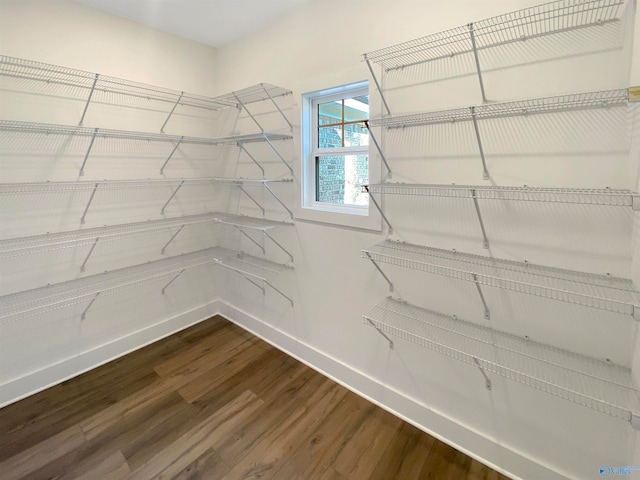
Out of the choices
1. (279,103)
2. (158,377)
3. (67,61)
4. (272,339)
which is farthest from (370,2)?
(158,377)

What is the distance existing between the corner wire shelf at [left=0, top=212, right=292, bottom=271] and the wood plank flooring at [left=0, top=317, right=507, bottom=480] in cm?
92

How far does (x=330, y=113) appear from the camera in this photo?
7.24ft

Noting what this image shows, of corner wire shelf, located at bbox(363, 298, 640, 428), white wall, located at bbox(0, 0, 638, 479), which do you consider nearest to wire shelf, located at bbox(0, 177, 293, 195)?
white wall, located at bbox(0, 0, 638, 479)

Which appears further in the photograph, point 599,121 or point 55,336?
point 55,336

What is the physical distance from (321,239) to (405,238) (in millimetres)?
639

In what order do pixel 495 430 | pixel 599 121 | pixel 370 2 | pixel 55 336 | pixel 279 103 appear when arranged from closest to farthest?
pixel 599 121, pixel 495 430, pixel 370 2, pixel 55 336, pixel 279 103

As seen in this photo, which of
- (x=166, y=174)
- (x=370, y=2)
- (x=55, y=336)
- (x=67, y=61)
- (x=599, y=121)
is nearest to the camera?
(x=599, y=121)

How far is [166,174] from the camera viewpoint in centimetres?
265

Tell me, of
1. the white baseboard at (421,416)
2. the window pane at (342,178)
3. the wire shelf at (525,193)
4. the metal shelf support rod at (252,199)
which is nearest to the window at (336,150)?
the window pane at (342,178)

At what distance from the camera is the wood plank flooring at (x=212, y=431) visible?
1572mm

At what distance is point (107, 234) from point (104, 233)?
20 mm

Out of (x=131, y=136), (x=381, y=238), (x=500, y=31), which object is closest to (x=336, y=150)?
(x=381, y=238)

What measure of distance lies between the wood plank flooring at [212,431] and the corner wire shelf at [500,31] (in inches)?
72.2

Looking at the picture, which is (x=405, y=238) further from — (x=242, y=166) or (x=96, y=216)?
(x=96, y=216)
